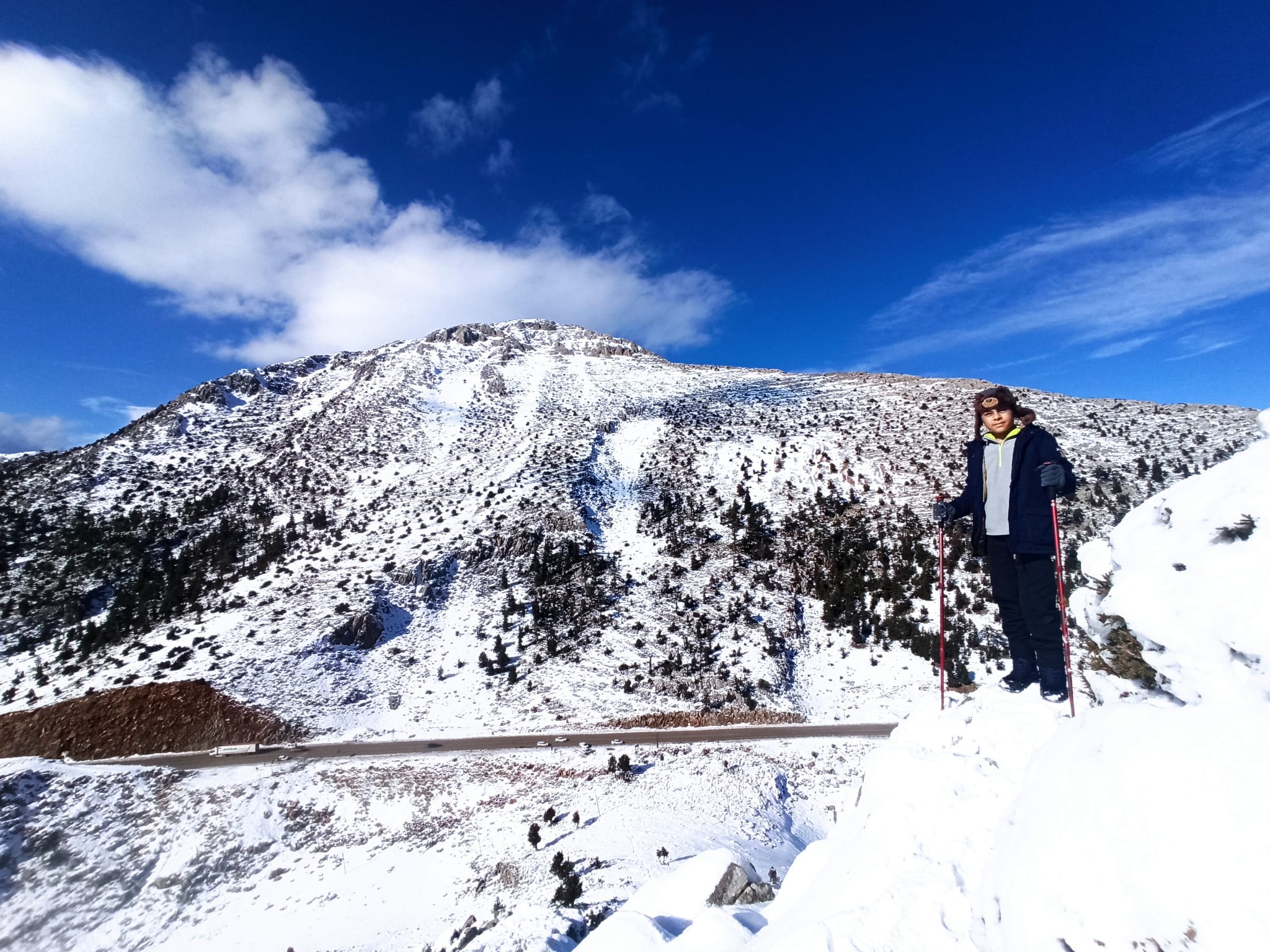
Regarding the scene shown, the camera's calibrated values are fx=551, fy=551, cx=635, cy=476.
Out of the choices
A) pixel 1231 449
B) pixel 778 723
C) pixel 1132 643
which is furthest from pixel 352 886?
pixel 1231 449

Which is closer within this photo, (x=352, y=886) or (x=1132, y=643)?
(x=1132, y=643)

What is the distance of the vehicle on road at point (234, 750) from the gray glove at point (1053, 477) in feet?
105

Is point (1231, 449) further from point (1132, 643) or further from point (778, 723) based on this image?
point (1132, 643)

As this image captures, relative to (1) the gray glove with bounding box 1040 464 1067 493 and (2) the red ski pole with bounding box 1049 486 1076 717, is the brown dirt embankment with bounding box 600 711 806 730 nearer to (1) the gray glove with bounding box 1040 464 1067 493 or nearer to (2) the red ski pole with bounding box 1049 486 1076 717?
(2) the red ski pole with bounding box 1049 486 1076 717

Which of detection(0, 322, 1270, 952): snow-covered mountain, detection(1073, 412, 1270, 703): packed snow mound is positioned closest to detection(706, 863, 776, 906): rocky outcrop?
detection(0, 322, 1270, 952): snow-covered mountain

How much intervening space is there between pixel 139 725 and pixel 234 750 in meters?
5.27

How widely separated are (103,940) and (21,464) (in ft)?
201

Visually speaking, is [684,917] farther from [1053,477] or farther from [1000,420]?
[1000,420]

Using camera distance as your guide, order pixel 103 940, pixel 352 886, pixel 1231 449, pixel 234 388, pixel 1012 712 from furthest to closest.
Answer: pixel 234 388 < pixel 1231 449 < pixel 352 886 < pixel 103 940 < pixel 1012 712

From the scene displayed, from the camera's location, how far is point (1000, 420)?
6523mm

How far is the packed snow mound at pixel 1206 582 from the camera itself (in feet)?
11.5

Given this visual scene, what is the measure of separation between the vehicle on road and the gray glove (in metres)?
32.0

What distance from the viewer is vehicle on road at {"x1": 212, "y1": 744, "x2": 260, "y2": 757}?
2534 centimetres

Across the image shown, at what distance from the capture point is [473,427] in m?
64.3
